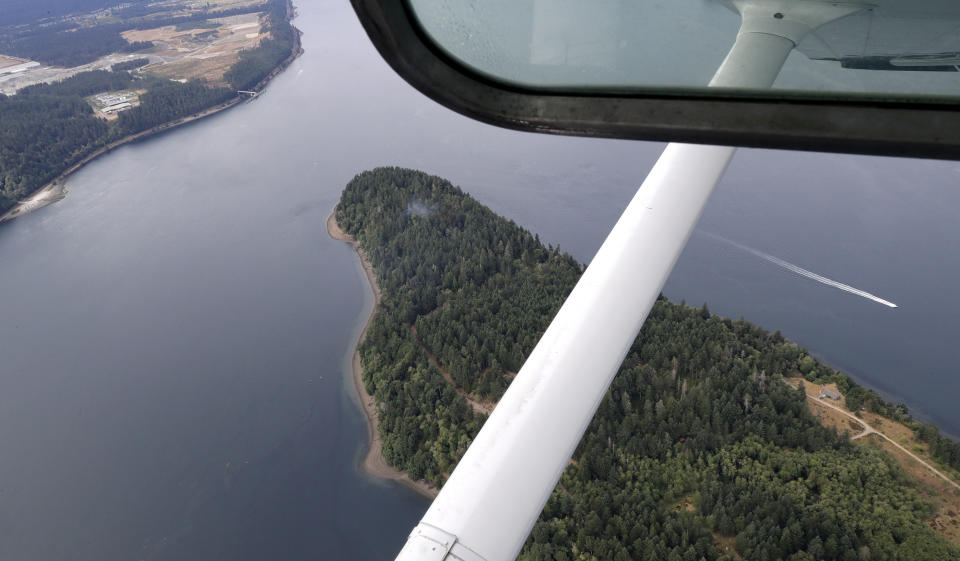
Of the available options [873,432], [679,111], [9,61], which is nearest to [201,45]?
[9,61]

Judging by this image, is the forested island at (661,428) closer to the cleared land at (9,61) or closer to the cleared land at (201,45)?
the cleared land at (201,45)

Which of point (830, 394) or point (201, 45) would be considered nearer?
point (830, 394)

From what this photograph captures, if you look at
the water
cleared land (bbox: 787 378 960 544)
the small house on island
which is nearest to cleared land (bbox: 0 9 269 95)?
the water

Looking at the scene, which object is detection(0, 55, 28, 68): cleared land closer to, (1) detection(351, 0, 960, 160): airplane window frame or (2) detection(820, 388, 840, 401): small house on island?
(2) detection(820, 388, 840, 401): small house on island

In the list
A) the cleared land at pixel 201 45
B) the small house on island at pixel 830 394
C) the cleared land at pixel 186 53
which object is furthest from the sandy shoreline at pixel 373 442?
the cleared land at pixel 201 45

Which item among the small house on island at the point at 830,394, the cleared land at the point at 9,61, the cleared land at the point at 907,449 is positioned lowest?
the cleared land at the point at 9,61

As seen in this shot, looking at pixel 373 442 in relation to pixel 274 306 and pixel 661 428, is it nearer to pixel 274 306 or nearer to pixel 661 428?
pixel 661 428
